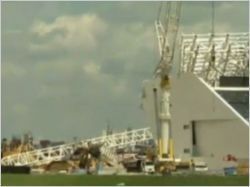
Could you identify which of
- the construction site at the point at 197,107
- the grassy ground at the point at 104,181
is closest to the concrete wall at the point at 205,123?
the construction site at the point at 197,107

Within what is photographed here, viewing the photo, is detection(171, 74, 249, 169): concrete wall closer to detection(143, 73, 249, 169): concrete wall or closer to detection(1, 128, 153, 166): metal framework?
detection(143, 73, 249, 169): concrete wall

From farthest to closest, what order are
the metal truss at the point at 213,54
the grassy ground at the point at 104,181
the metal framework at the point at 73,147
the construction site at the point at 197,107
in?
the metal framework at the point at 73,147
the metal truss at the point at 213,54
the construction site at the point at 197,107
the grassy ground at the point at 104,181

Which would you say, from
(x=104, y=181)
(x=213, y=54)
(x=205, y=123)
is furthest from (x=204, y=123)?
(x=104, y=181)

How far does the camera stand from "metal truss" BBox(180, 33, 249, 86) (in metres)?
111

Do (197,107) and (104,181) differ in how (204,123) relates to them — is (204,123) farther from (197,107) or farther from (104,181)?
(104,181)

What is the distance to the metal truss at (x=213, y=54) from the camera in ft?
364

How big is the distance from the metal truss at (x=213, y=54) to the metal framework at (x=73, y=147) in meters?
15.4

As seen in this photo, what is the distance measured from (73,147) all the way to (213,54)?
30.8 meters

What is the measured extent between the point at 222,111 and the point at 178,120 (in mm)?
8394

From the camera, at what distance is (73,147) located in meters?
127

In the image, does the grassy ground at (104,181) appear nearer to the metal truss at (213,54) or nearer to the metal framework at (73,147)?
the metal truss at (213,54)

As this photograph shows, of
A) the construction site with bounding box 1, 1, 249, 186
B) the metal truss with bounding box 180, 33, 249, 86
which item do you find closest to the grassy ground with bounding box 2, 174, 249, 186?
the construction site with bounding box 1, 1, 249, 186

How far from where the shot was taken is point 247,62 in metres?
111

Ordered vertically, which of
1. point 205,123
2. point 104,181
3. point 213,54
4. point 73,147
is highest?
point 213,54
